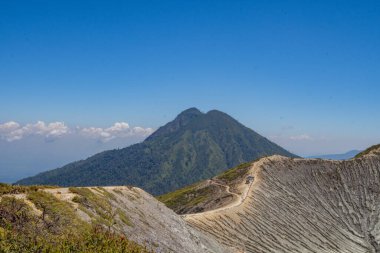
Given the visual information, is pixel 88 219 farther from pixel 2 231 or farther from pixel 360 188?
pixel 360 188

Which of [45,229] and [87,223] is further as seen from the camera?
[87,223]

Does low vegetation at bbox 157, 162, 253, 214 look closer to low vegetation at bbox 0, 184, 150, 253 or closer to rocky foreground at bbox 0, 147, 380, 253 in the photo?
rocky foreground at bbox 0, 147, 380, 253

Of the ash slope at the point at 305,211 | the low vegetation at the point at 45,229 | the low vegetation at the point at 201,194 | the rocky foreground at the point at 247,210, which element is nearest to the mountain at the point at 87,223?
the low vegetation at the point at 45,229

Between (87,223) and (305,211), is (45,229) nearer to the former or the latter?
(87,223)

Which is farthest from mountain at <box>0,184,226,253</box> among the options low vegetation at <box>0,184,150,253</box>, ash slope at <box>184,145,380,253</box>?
ash slope at <box>184,145,380,253</box>

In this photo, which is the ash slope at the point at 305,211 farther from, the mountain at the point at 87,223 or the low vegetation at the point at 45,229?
the low vegetation at the point at 45,229

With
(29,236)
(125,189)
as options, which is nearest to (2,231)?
(29,236)

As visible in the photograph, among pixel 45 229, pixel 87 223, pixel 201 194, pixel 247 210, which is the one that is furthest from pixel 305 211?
pixel 45 229
